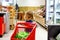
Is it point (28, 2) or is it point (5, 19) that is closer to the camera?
point (5, 19)

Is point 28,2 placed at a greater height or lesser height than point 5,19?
greater

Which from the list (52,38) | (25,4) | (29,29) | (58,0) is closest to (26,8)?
(25,4)

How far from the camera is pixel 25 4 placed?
45.6ft

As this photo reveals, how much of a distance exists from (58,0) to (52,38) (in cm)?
395

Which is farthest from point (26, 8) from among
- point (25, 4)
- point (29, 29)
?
point (29, 29)

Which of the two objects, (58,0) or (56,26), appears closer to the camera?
(56,26)

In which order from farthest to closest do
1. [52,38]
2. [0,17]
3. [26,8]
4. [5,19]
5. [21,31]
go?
[26,8], [5,19], [0,17], [21,31], [52,38]

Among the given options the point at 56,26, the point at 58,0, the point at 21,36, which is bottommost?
the point at 21,36

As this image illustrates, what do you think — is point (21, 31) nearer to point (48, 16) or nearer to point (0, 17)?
point (0, 17)

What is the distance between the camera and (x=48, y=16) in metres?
7.68

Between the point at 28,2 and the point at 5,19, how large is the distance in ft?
24.2

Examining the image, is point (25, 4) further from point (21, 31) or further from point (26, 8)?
point (21, 31)

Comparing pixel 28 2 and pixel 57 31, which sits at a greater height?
pixel 28 2

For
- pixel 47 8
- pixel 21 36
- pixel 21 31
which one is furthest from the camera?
pixel 47 8
